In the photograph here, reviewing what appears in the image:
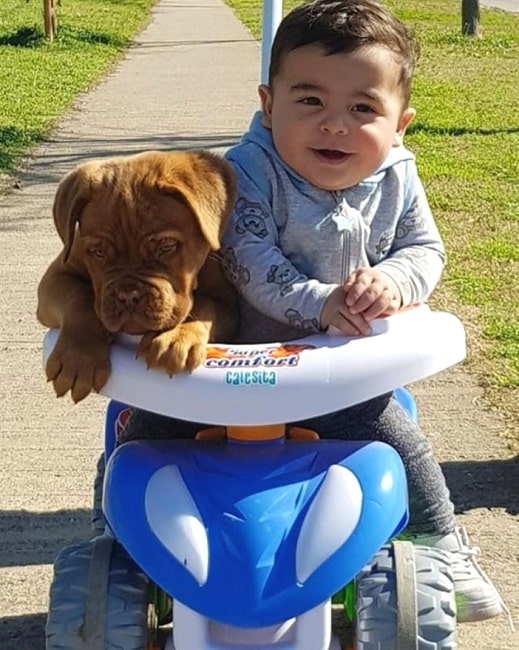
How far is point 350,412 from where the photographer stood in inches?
111

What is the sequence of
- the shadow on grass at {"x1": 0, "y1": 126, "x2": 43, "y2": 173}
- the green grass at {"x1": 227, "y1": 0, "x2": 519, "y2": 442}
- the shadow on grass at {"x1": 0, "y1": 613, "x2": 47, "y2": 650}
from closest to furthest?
the shadow on grass at {"x1": 0, "y1": 613, "x2": 47, "y2": 650}, the green grass at {"x1": 227, "y1": 0, "x2": 519, "y2": 442}, the shadow on grass at {"x1": 0, "y1": 126, "x2": 43, "y2": 173}

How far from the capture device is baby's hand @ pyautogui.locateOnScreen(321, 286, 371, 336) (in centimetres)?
255

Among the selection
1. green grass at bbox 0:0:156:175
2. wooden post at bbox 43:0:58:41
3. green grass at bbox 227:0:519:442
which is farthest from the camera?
wooden post at bbox 43:0:58:41

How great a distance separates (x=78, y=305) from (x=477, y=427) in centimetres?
222

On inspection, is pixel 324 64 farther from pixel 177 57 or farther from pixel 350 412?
pixel 177 57

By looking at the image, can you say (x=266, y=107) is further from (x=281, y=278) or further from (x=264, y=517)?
(x=264, y=517)

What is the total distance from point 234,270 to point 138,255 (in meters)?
0.32

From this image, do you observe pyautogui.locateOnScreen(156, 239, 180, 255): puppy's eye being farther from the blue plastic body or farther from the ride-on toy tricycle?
the blue plastic body

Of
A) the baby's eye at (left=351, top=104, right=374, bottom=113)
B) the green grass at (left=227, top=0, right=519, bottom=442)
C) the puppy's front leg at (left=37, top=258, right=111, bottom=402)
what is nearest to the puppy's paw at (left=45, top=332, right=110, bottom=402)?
the puppy's front leg at (left=37, top=258, right=111, bottom=402)

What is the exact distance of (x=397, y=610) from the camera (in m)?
2.54

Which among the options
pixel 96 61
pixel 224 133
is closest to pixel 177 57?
pixel 96 61

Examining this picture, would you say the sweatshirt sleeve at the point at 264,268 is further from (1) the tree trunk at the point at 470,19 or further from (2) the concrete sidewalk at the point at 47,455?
(1) the tree trunk at the point at 470,19

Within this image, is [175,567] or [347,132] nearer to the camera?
[175,567]

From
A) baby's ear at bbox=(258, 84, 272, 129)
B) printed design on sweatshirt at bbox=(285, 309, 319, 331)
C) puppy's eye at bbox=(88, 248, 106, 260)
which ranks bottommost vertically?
printed design on sweatshirt at bbox=(285, 309, 319, 331)
